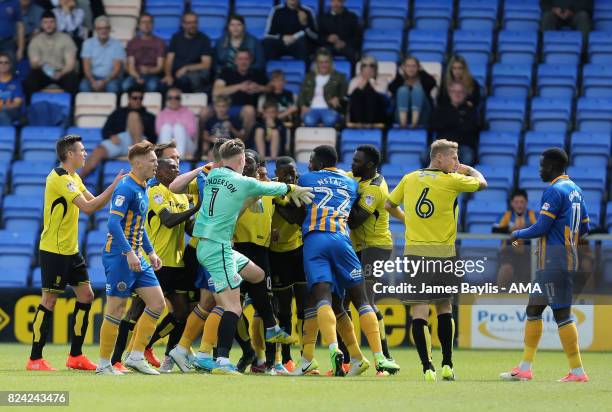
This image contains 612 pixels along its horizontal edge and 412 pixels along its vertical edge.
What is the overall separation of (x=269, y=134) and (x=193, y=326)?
718 centimetres

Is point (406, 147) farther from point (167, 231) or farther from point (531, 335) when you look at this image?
point (531, 335)

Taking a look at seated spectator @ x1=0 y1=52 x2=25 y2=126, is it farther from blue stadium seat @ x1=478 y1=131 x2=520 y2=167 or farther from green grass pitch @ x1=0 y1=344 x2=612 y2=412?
green grass pitch @ x1=0 y1=344 x2=612 y2=412

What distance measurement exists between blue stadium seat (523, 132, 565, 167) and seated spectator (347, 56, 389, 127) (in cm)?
214

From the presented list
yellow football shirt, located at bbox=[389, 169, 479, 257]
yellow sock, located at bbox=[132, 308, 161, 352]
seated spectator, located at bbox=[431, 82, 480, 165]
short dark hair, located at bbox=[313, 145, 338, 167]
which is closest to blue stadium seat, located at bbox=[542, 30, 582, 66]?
Result: seated spectator, located at bbox=[431, 82, 480, 165]

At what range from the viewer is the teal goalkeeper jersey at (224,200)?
12.0 meters

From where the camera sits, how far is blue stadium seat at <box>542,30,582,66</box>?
21.6 meters

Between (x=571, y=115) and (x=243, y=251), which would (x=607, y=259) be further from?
(x=243, y=251)

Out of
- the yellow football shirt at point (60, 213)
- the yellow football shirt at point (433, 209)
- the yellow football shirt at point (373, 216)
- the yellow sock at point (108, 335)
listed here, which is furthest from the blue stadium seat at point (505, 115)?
the yellow sock at point (108, 335)

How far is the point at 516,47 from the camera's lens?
71.4 feet

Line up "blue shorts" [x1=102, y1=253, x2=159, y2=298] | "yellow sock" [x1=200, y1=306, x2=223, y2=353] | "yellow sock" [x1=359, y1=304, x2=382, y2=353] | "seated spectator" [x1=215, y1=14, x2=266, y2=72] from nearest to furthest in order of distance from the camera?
"blue shorts" [x1=102, y1=253, x2=159, y2=298]
"yellow sock" [x1=200, y1=306, x2=223, y2=353]
"yellow sock" [x1=359, y1=304, x2=382, y2=353]
"seated spectator" [x1=215, y1=14, x2=266, y2=72]

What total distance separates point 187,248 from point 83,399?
3.63 metres

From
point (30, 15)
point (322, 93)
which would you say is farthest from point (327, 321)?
point (30, 15)

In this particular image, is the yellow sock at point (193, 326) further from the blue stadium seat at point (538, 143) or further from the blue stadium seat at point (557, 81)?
the blue stadium seat at point (557, 81)

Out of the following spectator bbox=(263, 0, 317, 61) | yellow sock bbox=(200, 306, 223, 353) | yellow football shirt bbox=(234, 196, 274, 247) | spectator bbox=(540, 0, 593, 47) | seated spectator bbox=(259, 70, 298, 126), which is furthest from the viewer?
spectator bbox=(540, 0, 593, 47)
